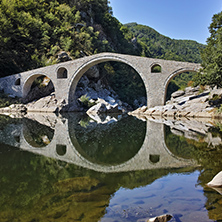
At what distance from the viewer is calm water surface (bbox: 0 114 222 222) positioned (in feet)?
8.31

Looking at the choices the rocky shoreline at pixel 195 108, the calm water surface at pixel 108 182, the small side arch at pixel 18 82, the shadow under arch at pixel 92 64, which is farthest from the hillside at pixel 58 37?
the calm water surface at pixel 108 182

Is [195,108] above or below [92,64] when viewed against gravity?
below

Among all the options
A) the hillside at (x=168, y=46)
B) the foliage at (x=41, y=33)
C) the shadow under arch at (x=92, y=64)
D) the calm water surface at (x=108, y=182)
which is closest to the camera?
the calm water surface at (x=108, y=182)

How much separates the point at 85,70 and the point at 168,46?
56.2 meters

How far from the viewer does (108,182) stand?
3.54 metres

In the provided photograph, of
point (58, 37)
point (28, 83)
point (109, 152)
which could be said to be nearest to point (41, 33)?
point (58, 37)

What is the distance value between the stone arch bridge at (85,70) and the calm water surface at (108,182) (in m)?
13.8

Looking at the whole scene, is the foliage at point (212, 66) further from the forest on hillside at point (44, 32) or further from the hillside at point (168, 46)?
the hillside at point (168, 46)

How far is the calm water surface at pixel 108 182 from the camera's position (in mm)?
2533

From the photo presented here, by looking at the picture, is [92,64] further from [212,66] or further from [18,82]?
[212,66]

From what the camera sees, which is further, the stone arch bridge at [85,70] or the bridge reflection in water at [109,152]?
the stone arch bridge at [85,70]

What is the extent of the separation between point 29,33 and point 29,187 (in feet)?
92.9

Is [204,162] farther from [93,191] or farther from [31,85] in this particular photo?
[31,85]

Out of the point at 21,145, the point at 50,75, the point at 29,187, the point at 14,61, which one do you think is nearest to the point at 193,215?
the point at 29,187
